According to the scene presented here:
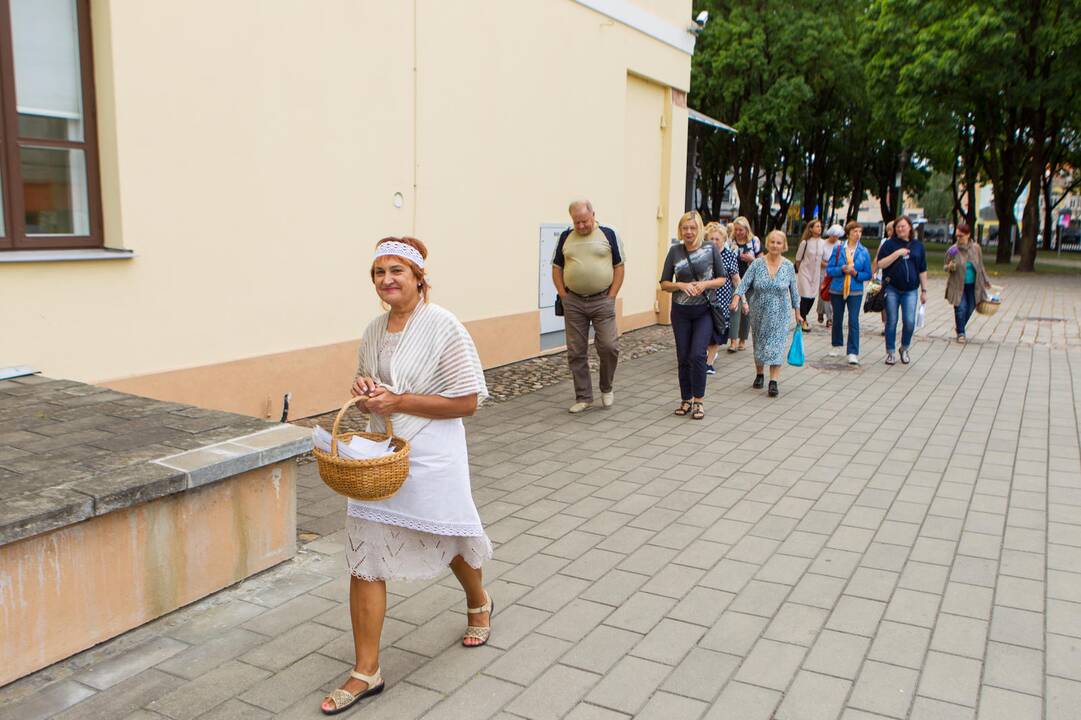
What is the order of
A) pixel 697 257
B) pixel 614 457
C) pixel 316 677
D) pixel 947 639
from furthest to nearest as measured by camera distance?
pixel 697 257 → pixel 614 457 → pixel 947 639 → pixel 316 677

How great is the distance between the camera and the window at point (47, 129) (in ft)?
18.7

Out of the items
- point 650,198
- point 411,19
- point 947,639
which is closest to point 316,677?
point 947,639

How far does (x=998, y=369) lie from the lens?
11.0 metres

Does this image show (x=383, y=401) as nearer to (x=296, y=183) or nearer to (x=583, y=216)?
(x=296, y=183)

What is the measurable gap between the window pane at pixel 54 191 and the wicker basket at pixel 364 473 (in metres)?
3.77

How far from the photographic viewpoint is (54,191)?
19.8 feet

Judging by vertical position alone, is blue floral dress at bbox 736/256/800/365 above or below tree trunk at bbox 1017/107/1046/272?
below

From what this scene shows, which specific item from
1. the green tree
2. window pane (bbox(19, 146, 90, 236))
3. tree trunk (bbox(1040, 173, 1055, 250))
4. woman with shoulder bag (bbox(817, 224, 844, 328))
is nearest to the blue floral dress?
woman with shoulder bag (bbox(817, 224, 844, 328))

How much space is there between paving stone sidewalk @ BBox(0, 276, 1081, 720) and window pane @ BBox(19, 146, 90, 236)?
2292mm

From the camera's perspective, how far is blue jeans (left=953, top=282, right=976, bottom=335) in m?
13.0

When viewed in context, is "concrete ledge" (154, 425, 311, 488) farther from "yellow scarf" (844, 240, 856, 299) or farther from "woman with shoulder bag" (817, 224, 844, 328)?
"woman with shoulder bag" (817, 224, 844, 328)

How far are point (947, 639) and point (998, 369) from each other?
8091 mm

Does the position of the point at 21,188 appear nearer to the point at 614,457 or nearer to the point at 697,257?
the point at 614,457

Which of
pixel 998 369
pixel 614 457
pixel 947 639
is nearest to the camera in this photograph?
pixel 947 639
